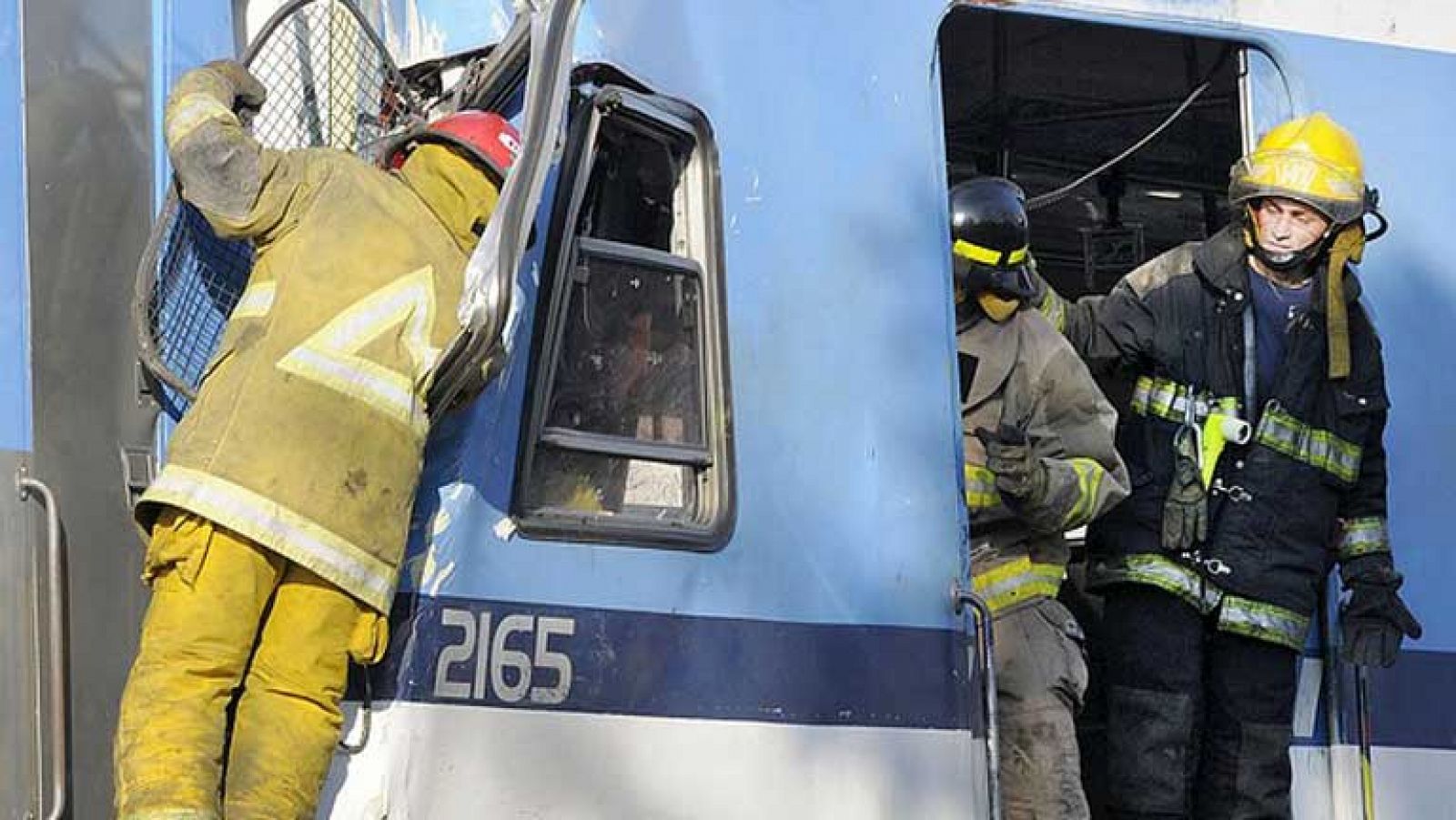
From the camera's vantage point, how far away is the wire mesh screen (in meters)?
3.96

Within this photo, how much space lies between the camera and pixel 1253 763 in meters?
5.24

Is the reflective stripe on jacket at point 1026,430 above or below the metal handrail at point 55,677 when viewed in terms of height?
above

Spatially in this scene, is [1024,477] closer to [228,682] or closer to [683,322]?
[683,322]

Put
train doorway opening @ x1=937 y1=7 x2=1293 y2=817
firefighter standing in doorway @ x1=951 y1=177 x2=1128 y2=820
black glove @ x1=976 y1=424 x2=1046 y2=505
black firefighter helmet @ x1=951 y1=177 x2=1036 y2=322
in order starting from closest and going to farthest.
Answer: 1. black glove @ x1=976 y1=424 x2=1046 y2=505
2. firefighter standing in doorway @ x1=951 y1=177 x2=1128 y2=820
3. black firefighter helmet @ x1=951 y1=177 x2=1036 y2=322
4. train doorway opening @ x1=937 y1=7 x2=1293 y2=817

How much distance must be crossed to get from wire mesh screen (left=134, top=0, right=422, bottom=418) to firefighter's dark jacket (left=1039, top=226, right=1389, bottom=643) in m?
2.10

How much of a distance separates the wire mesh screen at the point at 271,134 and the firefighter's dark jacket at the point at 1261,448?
2105 mm

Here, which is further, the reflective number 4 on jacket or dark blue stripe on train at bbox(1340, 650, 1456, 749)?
dark blue stripe on train at bbox(1340, 650, 1456, 749)

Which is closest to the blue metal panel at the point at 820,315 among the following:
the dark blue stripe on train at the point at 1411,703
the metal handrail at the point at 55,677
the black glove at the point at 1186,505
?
the metal handrail at the point at 55,677

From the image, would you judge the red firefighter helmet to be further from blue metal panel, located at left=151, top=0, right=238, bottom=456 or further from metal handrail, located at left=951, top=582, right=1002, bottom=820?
metal handrail, located at left=951, top=582, right=1002, bottom=820

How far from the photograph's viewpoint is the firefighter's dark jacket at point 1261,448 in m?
5.32

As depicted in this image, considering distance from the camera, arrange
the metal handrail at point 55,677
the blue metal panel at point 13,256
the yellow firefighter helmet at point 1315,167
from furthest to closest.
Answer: the yellow firefighter helmet at point 1315,167, the blue metal panel at point 13,256, the metal handrail at point 55,677

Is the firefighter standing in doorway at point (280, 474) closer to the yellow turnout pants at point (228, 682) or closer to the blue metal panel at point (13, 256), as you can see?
the yellow turnout pants at point (228, 682)

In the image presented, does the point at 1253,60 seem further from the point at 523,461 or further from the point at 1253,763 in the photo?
the point at 523,461

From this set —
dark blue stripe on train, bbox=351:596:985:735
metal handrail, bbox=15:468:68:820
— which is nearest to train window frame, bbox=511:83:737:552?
dark blue stripe on train, bbox=351:596:985:735
